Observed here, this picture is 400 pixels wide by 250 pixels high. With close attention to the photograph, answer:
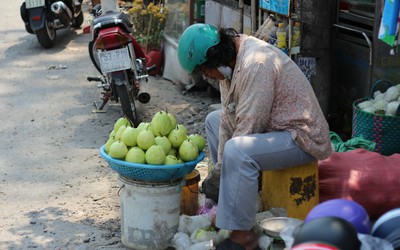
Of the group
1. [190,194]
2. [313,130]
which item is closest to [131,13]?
[190,194]

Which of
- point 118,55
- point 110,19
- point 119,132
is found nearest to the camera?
point 119,132

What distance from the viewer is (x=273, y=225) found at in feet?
13.0

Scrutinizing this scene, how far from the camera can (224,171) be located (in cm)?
415

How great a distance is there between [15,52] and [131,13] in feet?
7.82

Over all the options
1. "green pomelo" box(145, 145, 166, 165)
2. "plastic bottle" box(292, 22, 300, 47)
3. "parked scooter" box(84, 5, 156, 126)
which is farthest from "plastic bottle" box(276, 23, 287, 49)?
"green pomelo" box(145, 145, 166, 165)

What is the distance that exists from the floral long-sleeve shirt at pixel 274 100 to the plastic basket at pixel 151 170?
401 mm

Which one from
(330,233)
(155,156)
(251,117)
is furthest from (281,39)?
(330,233)

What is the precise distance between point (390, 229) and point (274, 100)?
4.93ft

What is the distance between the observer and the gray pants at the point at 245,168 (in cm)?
407

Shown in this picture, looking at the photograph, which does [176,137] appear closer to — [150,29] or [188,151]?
[188,151]

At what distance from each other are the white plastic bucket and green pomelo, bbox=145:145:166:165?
19 cm

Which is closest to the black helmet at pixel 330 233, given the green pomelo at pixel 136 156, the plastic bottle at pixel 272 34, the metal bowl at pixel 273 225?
the metal bowl at pixel 273 225

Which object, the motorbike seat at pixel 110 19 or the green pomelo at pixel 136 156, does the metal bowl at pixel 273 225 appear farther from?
the motorbike seat at pixel 110 19

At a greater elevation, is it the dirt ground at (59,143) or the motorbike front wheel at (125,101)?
the motorbike front wheel at (125,101)
